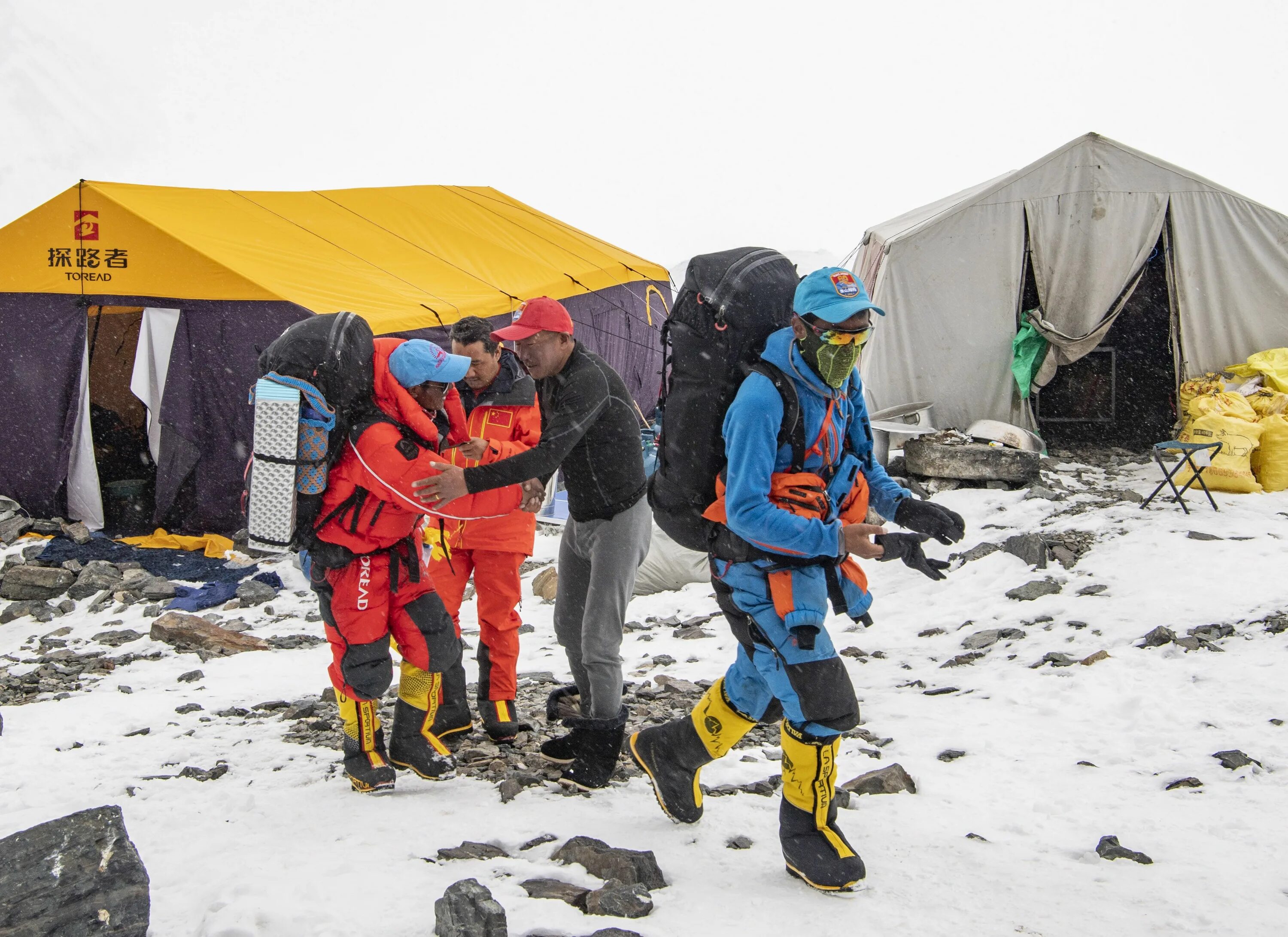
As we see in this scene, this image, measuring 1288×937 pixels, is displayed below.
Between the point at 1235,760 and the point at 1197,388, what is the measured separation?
7.41 m

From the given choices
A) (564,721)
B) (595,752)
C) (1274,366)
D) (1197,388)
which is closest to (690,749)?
(595,752)

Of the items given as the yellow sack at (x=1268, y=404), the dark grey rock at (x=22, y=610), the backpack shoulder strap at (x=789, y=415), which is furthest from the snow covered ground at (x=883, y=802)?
the yellow sack at (x=1268, y=404)

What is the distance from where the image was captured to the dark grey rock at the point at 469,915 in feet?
7.11

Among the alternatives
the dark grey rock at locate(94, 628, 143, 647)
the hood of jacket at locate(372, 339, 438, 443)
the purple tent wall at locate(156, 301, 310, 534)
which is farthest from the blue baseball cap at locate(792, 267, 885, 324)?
the purple tent wall at locate(156, 301, 310, 534)

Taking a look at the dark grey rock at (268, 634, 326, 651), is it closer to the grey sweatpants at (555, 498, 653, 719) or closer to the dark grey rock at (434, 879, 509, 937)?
the grey sweatpants at (555, 498, 653, 719)

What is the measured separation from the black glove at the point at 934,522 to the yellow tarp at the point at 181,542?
714cm

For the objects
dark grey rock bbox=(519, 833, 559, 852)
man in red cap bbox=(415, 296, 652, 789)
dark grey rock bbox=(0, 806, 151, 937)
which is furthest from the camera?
man in red cap bbox=(415, 296, 652, 789)

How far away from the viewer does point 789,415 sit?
103 inches

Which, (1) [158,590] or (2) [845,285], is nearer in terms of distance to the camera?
(2) [845,285]

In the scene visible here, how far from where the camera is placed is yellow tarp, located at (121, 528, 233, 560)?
8359 mm

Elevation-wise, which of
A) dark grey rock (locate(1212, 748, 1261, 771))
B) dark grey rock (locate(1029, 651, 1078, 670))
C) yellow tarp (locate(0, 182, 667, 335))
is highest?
yellow tarp (locate(0, 182, 667, 335))

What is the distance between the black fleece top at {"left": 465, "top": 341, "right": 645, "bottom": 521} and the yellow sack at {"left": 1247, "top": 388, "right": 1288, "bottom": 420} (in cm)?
736

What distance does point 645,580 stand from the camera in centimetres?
717

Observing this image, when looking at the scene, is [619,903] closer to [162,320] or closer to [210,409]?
[210,409]
